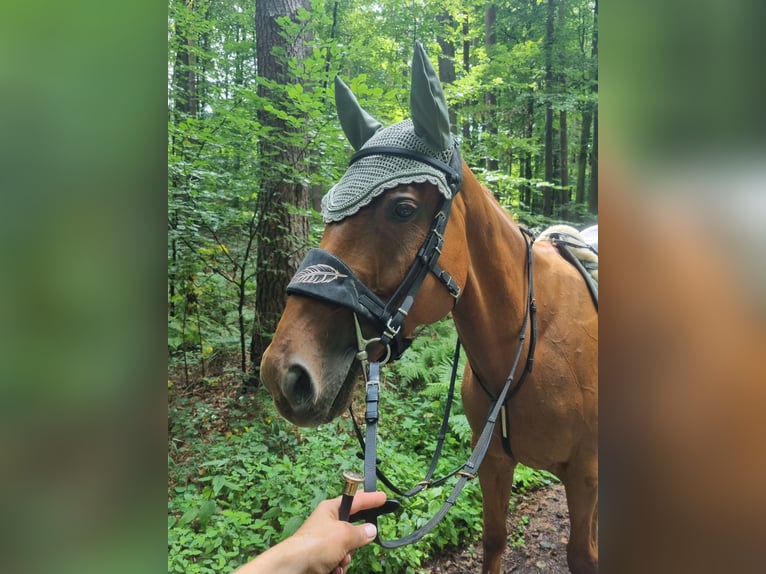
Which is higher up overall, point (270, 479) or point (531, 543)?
point (270, 479)

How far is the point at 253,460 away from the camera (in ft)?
8.83

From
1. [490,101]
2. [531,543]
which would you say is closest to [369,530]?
[531,543]

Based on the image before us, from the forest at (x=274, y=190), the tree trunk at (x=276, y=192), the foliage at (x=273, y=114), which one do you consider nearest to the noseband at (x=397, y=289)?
the forest at (x=274, y=190)

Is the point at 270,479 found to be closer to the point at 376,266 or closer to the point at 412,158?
the point at 376,266

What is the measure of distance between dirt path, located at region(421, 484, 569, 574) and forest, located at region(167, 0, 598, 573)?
0.12 metres

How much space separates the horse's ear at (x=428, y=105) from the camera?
1256 mm

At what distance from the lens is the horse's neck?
1.56 meters

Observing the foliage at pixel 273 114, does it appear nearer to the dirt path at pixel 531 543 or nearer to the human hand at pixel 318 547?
the human hand at pixel 318 547

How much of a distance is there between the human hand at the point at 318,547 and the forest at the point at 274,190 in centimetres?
138

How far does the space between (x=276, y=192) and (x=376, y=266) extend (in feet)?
7.78

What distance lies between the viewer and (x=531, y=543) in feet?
9.43
